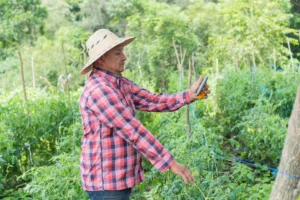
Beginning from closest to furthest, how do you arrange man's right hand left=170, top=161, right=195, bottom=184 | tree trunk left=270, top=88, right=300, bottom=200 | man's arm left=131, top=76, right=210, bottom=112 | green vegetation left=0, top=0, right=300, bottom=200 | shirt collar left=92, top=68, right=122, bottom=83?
tree trunk left=270, top=88, right=300, bottom=200 < man's right hand left=170, top=161, right=195, bottom=184 < shirt collar left=92, top=68, right=122, bottom=83 < man's arm left=131, top=76, right=210, bottom=112 < green vegetation left=0, top=0, right=300, bottom=200

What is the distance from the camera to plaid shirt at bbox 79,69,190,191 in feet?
5.98

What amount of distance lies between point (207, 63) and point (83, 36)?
5719 mm

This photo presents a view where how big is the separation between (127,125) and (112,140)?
0.41ft

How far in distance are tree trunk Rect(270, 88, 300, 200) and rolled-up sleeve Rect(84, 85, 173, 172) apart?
18.9 inches

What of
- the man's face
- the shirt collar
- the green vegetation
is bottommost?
the green vegetation

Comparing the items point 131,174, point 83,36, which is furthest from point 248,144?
point 83,36

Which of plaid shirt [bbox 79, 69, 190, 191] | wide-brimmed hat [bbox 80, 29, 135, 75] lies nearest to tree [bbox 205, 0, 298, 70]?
wide-brimmed hat [bbox 80, 29, 135, 75]

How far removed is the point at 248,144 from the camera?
446 cm

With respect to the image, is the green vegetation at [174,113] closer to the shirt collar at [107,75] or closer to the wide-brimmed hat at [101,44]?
the shirt collar at [107,75]

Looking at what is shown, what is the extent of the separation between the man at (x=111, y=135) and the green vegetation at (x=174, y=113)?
2.61 feet

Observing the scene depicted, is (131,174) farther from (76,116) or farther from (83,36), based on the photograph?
(83,36)

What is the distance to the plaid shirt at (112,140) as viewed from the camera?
5.98 ft

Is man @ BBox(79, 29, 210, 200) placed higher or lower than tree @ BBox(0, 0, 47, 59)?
lower

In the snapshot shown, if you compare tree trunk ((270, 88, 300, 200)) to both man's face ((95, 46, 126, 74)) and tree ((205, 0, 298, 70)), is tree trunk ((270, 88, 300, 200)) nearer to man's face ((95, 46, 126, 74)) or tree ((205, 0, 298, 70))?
man's face ((95, 46, 126, 74))
